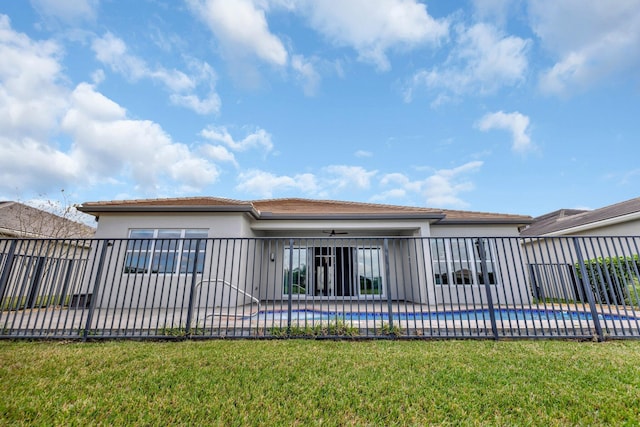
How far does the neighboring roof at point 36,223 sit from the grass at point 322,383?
513 inches

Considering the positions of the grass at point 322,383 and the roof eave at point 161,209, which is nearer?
the grass at point 322,383

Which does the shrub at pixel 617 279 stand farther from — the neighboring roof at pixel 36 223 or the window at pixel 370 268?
the neighboring roof at pixel 36 223

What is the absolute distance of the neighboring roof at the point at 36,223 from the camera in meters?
13.3

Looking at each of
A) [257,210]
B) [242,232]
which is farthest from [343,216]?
[242,232]

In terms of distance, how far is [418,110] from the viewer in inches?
592

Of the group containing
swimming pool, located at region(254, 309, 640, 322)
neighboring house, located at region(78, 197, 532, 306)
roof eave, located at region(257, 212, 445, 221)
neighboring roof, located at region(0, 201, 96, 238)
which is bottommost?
swimming pool, located at region(254, 309, 640, 322)

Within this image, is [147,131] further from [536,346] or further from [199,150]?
[536,346]

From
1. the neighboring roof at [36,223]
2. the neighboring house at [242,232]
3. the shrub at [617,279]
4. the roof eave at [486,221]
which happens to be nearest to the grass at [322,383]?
the shrub at [617,279]

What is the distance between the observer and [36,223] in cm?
1441

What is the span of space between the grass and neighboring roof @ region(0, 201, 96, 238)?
1303cm

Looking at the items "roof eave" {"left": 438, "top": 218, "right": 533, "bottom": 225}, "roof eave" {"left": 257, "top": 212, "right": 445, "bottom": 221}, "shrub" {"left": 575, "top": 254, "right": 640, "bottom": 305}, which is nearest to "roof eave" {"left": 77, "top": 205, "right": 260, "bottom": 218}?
"roof eave" {"left": 257, "top": 212, "right": 445, "bottom": 221}

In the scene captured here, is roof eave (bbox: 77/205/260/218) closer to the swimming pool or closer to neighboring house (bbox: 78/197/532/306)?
neighboring house (bbox: 78/197/532/306)

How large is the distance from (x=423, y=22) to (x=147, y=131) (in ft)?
48.7

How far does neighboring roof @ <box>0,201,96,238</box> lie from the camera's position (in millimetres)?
13320
